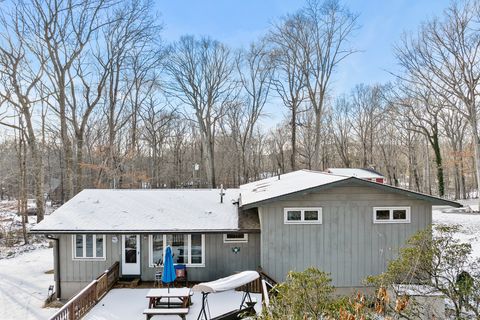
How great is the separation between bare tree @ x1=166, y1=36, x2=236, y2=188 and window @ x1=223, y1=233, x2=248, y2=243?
1762cm

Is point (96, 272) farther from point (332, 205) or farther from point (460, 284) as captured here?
point (460, 284)

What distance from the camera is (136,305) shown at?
8625 millimetres

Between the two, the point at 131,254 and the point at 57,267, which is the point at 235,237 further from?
the point at 57,267

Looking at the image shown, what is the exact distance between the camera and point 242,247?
34.6 ft

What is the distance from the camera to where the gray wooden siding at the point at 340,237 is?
9.77 metres

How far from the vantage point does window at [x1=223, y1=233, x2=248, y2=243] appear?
10.5m

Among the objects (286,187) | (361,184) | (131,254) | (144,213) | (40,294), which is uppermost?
(361,184)

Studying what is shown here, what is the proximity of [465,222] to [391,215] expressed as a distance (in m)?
11.4

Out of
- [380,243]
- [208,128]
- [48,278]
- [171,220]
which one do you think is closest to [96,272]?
[171,220]

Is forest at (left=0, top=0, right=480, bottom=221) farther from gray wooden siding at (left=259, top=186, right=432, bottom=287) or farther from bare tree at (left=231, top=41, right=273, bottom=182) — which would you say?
gray wooden siding at (left=259, top=186, right=432, bottom=287)

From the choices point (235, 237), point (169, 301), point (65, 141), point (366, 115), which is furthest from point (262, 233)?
point (366, 115)

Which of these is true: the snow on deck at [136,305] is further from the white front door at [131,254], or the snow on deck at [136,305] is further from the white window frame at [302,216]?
the white window frame at [302,216]

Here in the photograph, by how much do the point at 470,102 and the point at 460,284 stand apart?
19.3 meters

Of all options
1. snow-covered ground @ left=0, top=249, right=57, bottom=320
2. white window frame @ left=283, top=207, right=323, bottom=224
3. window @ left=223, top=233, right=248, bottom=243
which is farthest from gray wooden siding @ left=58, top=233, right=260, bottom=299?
white window frame @ left=283, top=207, right=323, bottom=224
